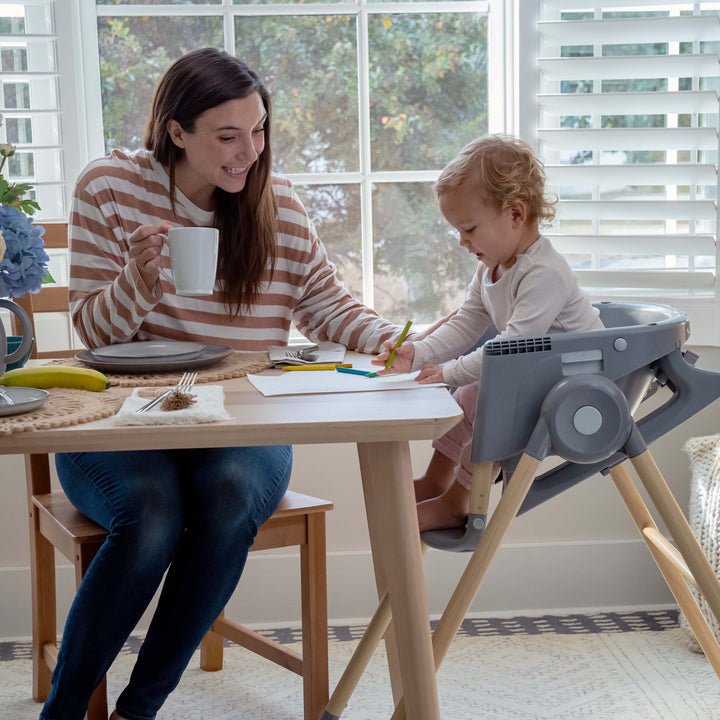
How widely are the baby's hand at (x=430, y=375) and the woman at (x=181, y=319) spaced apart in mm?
304

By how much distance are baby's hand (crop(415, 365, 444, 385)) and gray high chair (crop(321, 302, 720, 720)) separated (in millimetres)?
109

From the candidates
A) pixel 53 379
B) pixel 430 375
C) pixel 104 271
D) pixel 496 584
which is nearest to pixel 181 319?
pixel 104 271

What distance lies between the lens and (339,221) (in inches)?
102

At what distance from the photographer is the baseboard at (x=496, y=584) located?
2438 millimetres

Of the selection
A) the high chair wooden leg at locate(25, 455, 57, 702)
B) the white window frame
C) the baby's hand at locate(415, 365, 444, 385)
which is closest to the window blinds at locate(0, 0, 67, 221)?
the white window frame

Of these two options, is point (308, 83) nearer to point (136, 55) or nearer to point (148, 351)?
point (136, 55)

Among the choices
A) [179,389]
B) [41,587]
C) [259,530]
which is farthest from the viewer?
[41,587]

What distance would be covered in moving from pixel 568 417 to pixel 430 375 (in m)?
0.22

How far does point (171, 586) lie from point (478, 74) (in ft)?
5.44

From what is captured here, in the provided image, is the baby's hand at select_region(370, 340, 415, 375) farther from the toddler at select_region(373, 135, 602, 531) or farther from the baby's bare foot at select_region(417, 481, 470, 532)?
the baby's bare foot at select_region(417, 481, 470, 532)

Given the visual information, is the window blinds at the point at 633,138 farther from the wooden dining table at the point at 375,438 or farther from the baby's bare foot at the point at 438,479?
the wooden dining table at the point at 375,438

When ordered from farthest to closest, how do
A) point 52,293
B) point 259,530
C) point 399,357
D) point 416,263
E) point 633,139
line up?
point 416,263 → point 633,139 → point 52,293 → point 259,530 → point 399,357

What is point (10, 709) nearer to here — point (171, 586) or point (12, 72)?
point (171, 586)

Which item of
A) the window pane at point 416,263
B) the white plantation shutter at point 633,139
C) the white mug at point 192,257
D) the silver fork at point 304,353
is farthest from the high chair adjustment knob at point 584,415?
the window pane at point 416,263
